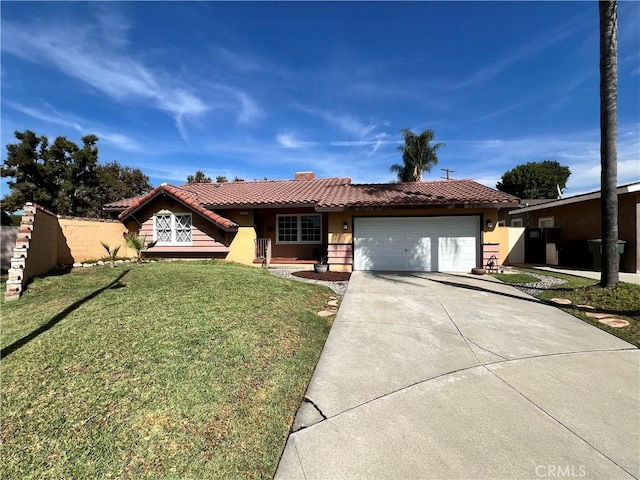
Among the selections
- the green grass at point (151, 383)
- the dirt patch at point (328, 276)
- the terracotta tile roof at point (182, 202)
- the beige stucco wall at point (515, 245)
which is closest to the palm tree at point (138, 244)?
the terracotta tile roof at point (182, 202)

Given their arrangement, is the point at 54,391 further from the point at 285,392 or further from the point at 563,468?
the point at 563,468

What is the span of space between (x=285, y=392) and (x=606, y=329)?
6072 millimetres

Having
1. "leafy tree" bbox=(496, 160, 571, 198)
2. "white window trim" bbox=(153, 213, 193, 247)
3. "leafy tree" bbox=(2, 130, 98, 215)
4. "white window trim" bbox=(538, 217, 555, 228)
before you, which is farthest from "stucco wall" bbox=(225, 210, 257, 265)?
"leafy tree" bbox=(496, 160, 571, 198)

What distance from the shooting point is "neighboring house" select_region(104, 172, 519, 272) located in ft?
37.6

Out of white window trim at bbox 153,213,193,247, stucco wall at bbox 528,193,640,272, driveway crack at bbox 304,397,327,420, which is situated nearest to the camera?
driveway crack at bbox 304,397,327,420

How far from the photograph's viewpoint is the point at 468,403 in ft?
10.6

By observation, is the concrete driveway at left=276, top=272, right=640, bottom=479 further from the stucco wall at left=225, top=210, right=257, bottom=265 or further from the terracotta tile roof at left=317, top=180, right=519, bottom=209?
the stucco wall at left=225, top=210, right=257, bottom=265

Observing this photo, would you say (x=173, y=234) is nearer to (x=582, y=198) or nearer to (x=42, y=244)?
(x=42, y=244)

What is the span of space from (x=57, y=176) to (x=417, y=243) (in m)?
30.4

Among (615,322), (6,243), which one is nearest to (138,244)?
(6,243)

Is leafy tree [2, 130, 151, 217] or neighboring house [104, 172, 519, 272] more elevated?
leafy tree [2, 130, 151, 217]

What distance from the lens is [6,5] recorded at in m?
7.20

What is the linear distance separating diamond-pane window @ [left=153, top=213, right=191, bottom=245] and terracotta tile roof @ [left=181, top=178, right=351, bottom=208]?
3.96 feet

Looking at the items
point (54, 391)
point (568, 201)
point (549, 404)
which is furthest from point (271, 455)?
point (568, 201)
